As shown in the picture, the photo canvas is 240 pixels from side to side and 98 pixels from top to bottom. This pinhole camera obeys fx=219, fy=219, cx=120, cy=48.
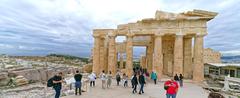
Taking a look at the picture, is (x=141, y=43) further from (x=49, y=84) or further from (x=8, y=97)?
(x=49, y=84)

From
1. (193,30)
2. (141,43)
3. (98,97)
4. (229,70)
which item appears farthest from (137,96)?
(229,70)

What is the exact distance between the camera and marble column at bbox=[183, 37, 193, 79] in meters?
26.5

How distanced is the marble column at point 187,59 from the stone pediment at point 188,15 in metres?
4.63

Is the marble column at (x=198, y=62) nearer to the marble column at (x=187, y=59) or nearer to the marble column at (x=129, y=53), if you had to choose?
the marble column at (x=187, y=59)

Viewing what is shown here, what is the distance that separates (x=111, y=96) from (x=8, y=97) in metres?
8.57

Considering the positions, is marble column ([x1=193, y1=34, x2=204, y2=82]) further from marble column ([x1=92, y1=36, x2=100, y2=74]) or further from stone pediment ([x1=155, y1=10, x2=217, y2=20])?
marble column ([x1=92, y1=36, x2=100, y2=74])

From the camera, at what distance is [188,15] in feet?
76.2

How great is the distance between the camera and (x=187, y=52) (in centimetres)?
2694

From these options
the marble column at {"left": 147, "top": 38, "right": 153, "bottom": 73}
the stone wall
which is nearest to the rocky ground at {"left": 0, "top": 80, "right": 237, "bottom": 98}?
the marble column at {"left": 147, "top": 38, "right": 153, "bottom": 73}

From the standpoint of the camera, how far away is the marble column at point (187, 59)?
26472 millimetres

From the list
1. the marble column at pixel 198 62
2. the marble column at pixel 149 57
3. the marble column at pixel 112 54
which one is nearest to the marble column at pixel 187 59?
the marble column at pixel 198 62

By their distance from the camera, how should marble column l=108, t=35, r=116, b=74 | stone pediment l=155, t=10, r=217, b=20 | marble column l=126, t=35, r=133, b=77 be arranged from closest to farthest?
stone pediment l=155, t=10, r=217, b=20 → marble column l=126, t=35, r=133, b=77 → marble column l=108, t=35, r=116, b=74

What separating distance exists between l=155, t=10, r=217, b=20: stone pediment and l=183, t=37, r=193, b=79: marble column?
4630 mm

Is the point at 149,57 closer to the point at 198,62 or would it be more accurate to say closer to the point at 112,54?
the point at 112,54
